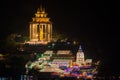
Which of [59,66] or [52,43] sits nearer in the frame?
[59,66]

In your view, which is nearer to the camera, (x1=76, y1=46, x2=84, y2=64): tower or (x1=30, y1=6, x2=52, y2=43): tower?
(x1=76, y1=46, x2=84, y2=64): tower

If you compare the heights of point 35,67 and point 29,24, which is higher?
point 29,24

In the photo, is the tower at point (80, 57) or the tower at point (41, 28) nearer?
the tower at point (80, 57)

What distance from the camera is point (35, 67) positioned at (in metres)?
10.3

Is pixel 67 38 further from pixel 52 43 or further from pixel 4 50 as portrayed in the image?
pixel 4 50

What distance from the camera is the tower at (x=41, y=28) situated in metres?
11.9

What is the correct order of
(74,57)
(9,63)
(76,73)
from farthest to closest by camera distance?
1. (74,57)
2. (76,73)
3. (9,63)

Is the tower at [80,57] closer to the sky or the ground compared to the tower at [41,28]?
closer to the ground

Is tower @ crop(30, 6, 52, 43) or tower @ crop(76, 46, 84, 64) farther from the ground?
tower @ crop(30, 6, 52, 43)

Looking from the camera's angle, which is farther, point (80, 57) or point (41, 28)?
point (41, 28)

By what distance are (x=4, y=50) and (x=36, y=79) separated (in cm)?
109

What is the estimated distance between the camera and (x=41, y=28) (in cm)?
1252

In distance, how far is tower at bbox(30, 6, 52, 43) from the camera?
11930 millimetres

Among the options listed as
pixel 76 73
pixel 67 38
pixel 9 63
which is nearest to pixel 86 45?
pixel 67 38
